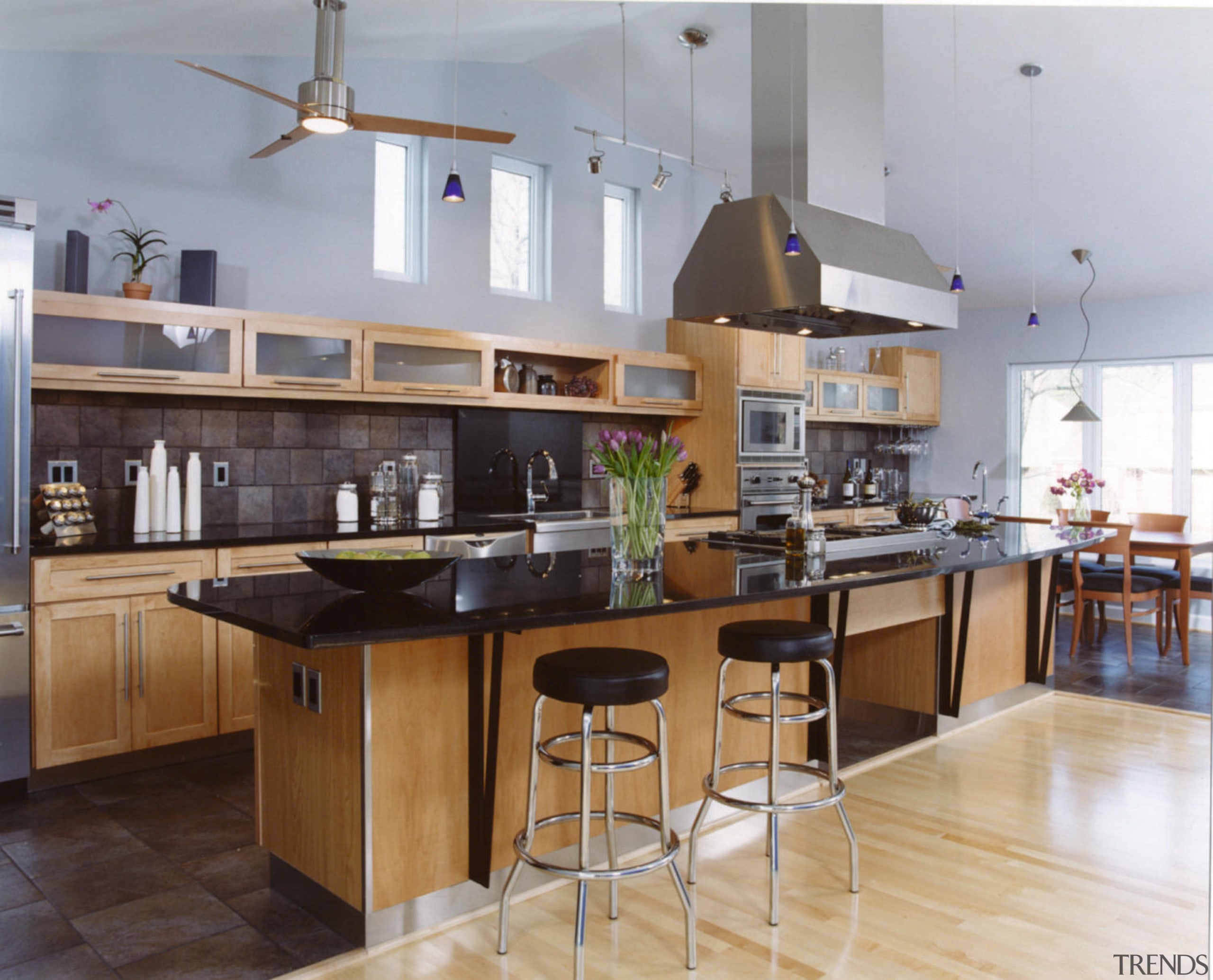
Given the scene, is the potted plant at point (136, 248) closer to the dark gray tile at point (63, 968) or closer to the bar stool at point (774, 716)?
the dark gray tile at point (63, 968)

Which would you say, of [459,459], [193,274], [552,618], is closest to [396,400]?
[459,459]

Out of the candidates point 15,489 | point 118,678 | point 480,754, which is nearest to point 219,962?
point 480,754

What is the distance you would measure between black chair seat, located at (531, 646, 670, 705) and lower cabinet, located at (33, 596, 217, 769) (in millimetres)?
2080

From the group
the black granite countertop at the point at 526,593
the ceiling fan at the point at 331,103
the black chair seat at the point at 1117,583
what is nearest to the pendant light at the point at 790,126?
the ceiling fan at the point at 331,103

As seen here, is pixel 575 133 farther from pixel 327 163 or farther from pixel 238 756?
pixel 238 756

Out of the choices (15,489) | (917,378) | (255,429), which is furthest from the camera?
(917,378)

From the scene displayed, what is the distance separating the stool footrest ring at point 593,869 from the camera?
2186mm

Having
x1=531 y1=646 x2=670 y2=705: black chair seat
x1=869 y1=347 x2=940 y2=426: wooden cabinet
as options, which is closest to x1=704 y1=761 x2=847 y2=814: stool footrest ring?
x1=531 y1=646 x2=670 y2=705: black chair seat

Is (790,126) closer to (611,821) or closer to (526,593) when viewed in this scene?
(526,593)

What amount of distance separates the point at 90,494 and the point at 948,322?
384cm

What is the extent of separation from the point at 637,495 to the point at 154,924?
69.6 inches

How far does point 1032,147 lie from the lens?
5672 mm

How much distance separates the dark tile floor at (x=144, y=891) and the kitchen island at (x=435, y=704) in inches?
6.1

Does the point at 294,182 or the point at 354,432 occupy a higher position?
the point at 294,182
